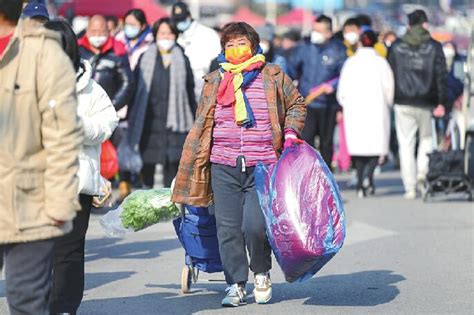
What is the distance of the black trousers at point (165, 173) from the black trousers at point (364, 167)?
2.65 metres

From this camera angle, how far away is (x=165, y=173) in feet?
51.7

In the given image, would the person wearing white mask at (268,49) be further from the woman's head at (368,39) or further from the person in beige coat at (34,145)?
the person in beige coat at (34,145)

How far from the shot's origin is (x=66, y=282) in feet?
25.6

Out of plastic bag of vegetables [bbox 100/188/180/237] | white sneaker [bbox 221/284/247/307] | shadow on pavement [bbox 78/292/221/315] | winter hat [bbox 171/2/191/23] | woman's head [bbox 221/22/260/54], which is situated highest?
woman's head [bbox 221/22/260/54]

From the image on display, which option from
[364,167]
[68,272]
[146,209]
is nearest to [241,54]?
[146,209]

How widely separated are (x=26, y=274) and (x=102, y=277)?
14.6ft

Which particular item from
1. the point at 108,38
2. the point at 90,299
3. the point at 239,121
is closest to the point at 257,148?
the point at 239,121

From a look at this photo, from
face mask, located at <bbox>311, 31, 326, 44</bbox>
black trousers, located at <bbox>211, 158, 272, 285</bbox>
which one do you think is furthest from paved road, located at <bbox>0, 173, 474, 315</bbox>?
face mask, located at <bbox>311, 31, 326, 44</bbox>

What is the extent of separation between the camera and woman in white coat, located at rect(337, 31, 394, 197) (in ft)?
56.9

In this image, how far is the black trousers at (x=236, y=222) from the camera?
908 centimetres

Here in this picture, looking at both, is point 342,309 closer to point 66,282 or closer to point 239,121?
point 239,121

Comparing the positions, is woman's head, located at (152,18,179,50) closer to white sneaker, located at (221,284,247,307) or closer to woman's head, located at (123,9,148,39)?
woman's head, located at (123,9,148,39)

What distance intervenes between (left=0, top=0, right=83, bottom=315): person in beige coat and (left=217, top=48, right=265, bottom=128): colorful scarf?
2928 mm

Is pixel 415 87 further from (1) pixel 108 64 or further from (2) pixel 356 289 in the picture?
(2) pixel 356 289
